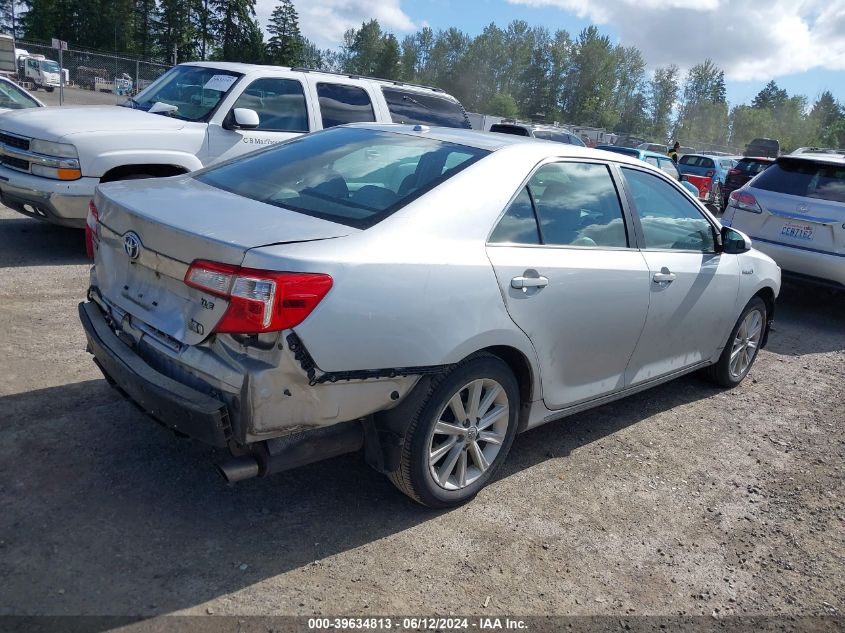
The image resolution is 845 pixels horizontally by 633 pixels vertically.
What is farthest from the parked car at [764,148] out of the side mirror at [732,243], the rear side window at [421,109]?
the side mirror at [732,243]

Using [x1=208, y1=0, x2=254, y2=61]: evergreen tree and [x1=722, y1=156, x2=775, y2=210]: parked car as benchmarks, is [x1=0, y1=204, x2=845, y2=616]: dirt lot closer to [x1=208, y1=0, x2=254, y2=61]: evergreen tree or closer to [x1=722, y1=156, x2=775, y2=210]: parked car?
[x1=722, y1=156, x2=775, y2=210]: parked car

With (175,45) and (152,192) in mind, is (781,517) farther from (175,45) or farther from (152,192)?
(175,45)

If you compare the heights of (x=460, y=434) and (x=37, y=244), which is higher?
(x=460, y=434)

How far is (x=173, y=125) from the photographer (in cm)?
699

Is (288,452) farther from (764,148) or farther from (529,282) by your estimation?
(764,148)

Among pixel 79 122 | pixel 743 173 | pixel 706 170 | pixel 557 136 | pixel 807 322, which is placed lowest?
pixel 807 322

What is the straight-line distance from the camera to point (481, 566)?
3.06 m

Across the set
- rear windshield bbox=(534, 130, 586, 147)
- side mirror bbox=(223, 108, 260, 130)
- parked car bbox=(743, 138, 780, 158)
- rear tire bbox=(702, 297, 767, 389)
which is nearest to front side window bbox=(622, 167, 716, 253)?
rear tire bbox=(702, 297, 767, 389)

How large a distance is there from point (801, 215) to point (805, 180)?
1.79 feet

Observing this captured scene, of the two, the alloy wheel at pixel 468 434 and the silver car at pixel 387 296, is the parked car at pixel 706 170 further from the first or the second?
the alloy wheel at pixel 468 434

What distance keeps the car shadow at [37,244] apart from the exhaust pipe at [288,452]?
190 inches

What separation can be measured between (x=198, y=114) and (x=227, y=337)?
5268 mm

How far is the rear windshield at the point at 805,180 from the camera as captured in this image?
25.7ft

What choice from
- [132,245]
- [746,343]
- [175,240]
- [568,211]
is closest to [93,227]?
[132,245]
